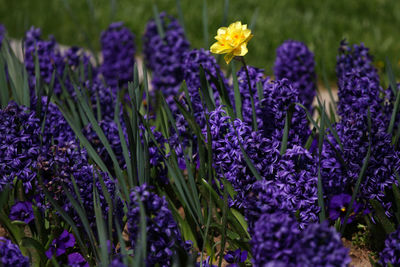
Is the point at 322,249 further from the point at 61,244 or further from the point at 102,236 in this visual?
the point at 61,244

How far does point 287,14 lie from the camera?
6.47 meters

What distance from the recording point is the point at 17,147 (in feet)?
6.88

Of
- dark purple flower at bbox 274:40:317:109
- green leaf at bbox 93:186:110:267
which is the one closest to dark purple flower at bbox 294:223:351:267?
green leaf at bbox 93:186:110:267

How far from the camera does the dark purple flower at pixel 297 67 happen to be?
10.4ft

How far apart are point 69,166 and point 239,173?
0.66m

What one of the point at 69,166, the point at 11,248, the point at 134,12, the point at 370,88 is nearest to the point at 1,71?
the point at 69,166

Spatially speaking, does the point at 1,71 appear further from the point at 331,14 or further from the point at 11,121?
the point at 331,14

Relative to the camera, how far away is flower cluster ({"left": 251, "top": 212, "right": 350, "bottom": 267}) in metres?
1.40

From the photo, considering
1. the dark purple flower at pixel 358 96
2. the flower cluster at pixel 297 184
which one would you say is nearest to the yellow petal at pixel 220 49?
the flower cluster at pixel 297 184

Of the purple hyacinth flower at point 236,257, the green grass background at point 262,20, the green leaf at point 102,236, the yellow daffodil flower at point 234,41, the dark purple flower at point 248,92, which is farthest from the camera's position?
the green grass background at point 262,20

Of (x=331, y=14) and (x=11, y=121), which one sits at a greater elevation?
(x=331, y=14)

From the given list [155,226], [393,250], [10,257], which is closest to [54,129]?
[10,257]

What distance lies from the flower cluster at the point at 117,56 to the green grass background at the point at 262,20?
5.24ft

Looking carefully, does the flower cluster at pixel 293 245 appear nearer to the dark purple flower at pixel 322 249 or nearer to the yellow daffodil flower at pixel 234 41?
the dark purple flower at pixel 322 249
